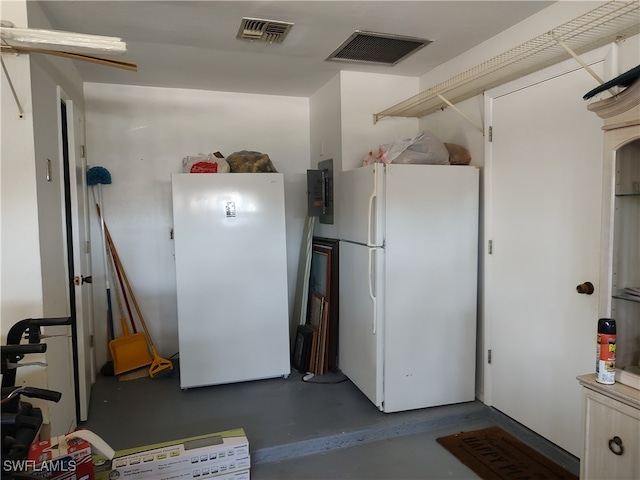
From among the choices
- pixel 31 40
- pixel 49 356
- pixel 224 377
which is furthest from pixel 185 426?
pixel 31 40

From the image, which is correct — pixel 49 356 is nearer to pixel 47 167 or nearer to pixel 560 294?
pixel 47 167

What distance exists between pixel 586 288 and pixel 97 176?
353 centimetres

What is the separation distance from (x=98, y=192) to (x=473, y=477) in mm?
3469

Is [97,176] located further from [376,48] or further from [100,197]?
[376,48]

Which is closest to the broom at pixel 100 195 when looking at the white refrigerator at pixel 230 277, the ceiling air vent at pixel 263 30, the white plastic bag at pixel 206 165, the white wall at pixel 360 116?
the white plastic bag at pixel 206 165

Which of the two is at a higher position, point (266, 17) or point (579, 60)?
point (266, 17)

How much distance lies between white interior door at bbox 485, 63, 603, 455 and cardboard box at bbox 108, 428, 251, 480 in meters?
1.68

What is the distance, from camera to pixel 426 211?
9.21ft

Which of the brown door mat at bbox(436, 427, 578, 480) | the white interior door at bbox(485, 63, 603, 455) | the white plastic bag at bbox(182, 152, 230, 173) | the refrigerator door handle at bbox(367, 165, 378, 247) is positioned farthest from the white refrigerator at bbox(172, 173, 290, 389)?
the white interior door at bbox(485, 63, 603, 455)

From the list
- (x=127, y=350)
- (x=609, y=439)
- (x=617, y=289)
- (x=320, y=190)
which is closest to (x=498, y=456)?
(x=609, y=439)

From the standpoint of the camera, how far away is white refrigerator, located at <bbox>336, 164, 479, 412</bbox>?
2768mm

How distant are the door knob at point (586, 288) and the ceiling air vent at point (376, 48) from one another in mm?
1748

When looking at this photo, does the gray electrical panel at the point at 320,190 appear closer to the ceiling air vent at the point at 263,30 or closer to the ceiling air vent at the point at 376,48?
the ceiling air vent at the point at 376,48

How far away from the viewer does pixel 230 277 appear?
340cm
